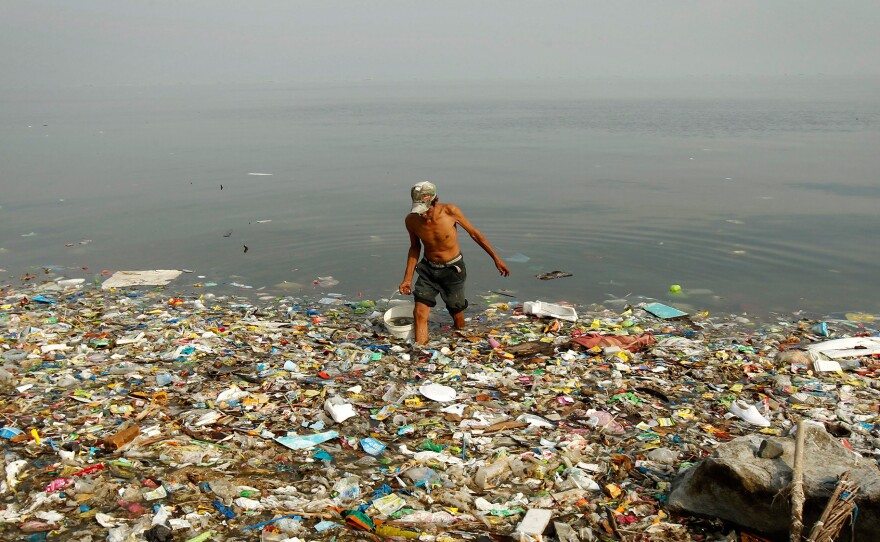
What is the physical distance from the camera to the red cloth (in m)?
7.40

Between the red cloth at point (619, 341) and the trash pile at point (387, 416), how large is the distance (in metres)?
0.02

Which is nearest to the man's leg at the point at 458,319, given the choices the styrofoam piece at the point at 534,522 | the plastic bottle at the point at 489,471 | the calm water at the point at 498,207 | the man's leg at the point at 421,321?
the man's leg at the point at 421,321

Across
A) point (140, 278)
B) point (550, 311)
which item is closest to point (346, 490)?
point (550, 311)

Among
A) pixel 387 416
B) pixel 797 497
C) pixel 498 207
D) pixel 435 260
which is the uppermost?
pixel 435 260

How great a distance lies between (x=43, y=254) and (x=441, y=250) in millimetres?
7839

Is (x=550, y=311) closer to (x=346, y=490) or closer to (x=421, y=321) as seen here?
(x=421, y=321)

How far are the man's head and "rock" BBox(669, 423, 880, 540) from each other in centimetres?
398

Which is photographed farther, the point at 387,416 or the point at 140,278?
the point at 140,278

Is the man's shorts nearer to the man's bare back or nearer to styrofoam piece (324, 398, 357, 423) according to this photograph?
the man's bare back

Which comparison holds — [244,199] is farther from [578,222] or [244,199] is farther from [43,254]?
[578,222]

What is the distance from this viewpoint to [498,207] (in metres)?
15.2

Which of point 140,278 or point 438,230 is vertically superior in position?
point 438,230

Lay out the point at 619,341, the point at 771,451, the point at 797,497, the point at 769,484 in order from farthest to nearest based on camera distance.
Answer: the point at 619,341 < the point at 771,451 < the point at 769,484 < the point at 797,497

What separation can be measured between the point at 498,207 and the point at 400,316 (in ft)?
23.5
